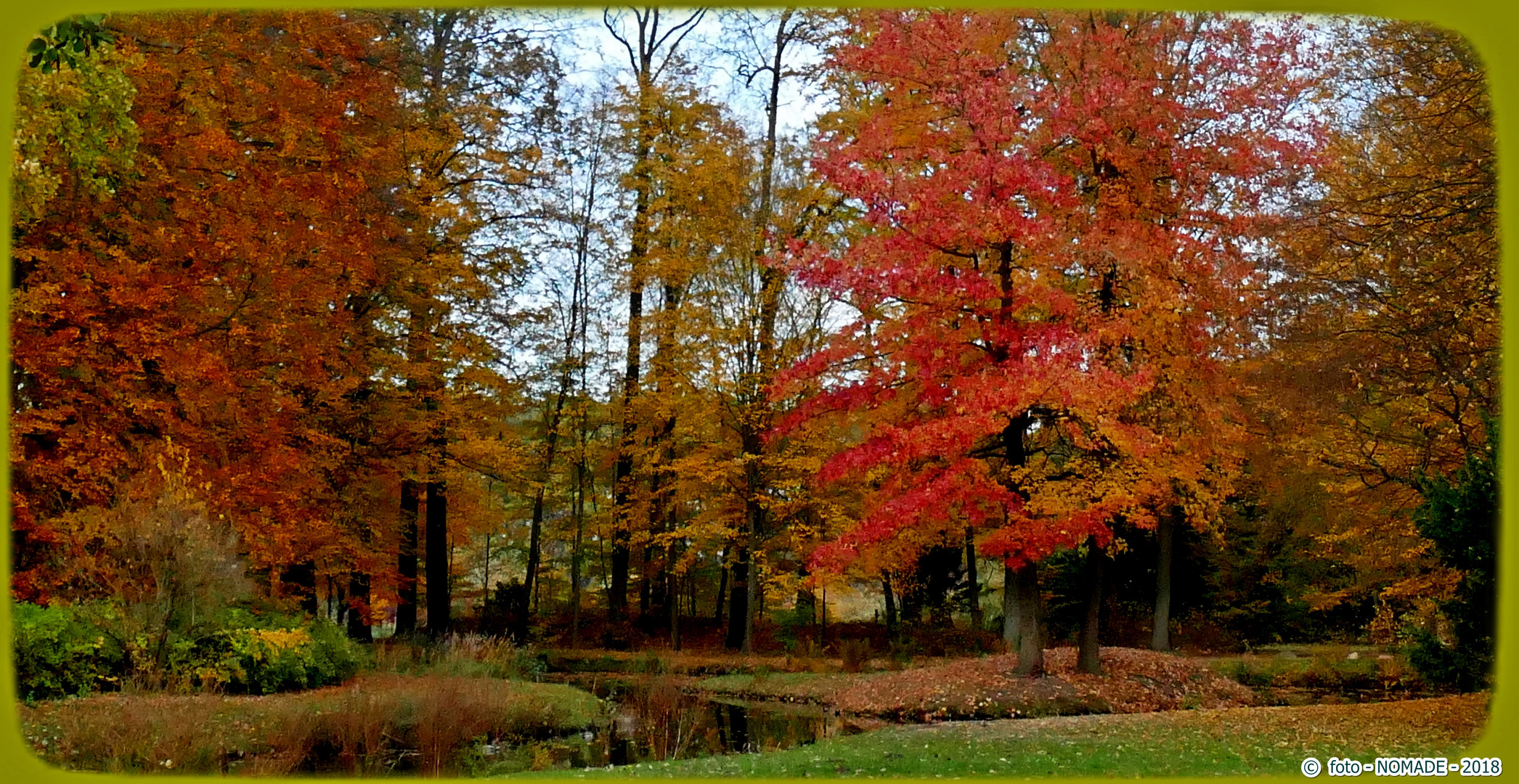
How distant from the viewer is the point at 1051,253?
12.0m

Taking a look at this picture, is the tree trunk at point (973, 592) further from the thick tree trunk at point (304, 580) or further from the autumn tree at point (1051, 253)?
the thick tree trunk at point (304, 580)

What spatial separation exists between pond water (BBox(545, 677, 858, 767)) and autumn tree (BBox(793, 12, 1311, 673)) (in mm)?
2120

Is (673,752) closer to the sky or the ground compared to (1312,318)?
closer to the ground

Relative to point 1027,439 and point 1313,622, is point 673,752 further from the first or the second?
point 1313,622

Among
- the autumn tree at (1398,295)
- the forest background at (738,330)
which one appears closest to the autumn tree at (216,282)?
the forest background at (738,330)

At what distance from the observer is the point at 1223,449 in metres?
13.4

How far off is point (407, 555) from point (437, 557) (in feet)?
2.37

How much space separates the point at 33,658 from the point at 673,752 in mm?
6241

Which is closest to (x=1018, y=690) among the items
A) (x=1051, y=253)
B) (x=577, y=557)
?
(x=1051, y=253)

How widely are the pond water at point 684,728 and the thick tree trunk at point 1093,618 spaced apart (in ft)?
11.3

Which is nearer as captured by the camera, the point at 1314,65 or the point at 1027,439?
the point at 1314,65

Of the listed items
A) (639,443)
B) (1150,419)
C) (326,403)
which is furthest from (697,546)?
(1150,419)

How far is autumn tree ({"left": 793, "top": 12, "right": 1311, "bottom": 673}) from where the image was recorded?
11.7 metres

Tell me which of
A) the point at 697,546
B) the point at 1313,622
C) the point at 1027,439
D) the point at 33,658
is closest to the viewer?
the point at 33,658
